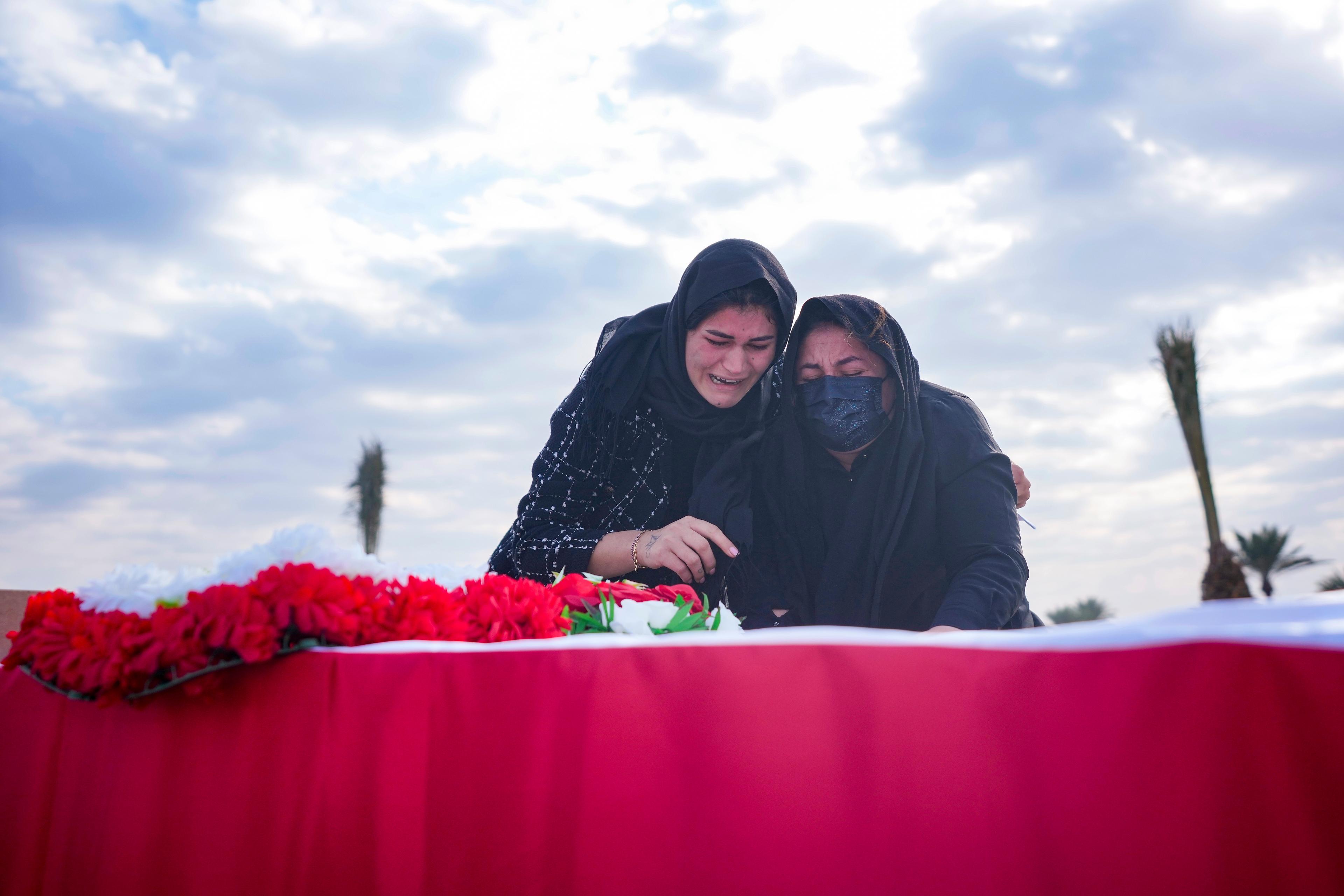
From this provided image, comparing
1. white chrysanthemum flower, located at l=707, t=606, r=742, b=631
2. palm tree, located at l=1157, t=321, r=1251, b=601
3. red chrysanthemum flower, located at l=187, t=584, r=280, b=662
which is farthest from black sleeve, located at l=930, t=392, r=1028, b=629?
palm tree, located at l=1157, t=321, r=1251, b=601

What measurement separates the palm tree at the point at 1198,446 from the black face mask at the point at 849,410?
5610 mm

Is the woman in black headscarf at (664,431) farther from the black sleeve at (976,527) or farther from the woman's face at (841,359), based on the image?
the black sleeve at (976,527)

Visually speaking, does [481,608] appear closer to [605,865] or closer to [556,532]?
[605,865]

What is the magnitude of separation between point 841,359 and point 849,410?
123 mm

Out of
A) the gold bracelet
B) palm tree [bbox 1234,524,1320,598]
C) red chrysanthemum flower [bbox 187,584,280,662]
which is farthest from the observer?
palm tree [bbox 1234,524,1320,598]

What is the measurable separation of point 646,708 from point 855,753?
19 cm

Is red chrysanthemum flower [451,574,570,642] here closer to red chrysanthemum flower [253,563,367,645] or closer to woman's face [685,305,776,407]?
red chrysanthemum flower [253,563,367,645]

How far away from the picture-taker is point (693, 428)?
7.06 ft

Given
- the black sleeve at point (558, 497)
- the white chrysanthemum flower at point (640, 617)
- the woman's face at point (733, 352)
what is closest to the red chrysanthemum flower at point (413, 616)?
the white chrysanthemum flower at point (640, 617)

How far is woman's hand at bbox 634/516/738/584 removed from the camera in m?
1.72

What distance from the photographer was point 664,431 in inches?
88.0

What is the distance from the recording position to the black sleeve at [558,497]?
2076 mm

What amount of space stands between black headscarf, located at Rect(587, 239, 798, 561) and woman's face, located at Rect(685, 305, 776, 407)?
0.03 m

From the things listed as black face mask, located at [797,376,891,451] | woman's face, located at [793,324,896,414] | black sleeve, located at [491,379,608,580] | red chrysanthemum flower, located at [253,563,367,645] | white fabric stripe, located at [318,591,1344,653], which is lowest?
white fabric stripe, located at [318,591,1344,653]
